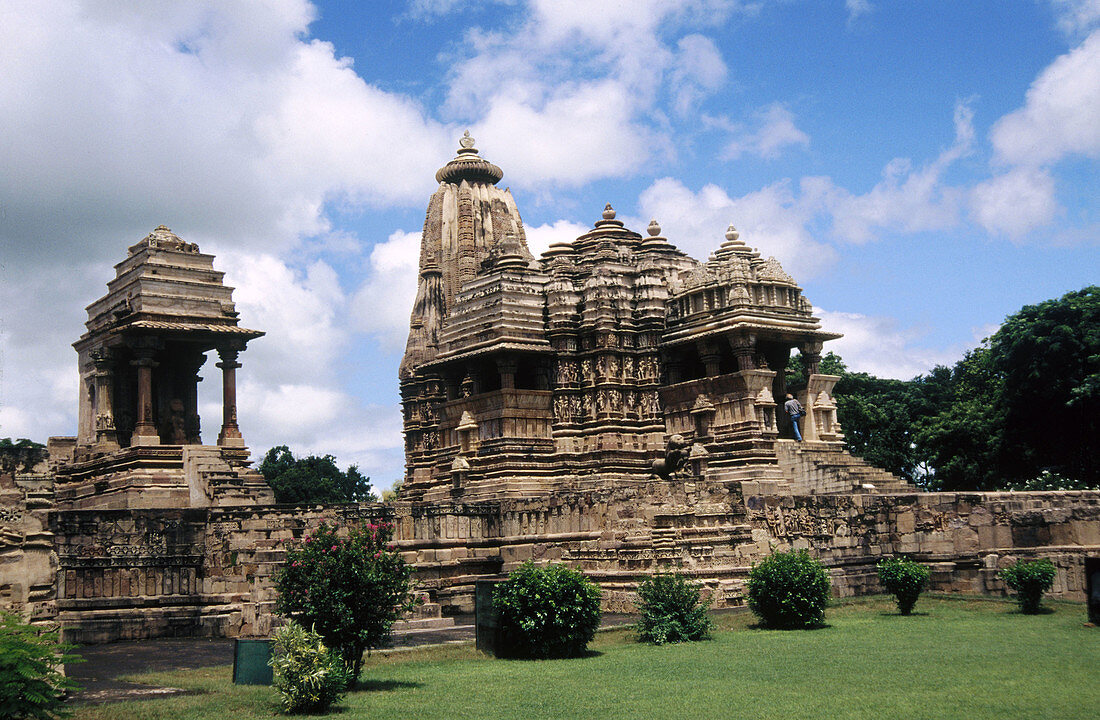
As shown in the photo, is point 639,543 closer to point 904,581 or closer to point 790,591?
point 790,591

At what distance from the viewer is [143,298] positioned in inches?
1170

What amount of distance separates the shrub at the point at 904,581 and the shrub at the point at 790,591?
2.01 m

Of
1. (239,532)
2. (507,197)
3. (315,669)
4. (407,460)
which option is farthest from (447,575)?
(507,197)

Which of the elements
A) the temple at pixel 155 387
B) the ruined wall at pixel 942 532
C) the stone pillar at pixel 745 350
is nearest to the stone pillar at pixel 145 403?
the temple at pixel 155 387

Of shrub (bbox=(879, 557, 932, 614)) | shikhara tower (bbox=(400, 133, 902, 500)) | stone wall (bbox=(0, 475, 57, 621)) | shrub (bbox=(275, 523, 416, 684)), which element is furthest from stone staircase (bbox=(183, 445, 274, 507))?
shrub (bbox=(879, 557, 932, 614))

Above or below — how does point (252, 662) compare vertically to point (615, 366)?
below

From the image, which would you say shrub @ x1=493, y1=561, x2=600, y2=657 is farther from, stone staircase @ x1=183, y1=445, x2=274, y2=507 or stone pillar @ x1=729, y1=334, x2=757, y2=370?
stone pillar @ x1=729, y1=334, x2=757, y2=370

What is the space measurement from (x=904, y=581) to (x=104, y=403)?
2180cm

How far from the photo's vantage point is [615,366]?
33.0 meters

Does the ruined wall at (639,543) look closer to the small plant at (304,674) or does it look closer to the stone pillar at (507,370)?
the stone pillar at (507,370)

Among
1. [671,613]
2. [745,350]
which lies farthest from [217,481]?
[671,613]

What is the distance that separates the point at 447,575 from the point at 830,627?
10816 mm

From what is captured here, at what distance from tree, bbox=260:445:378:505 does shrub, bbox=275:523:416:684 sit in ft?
153

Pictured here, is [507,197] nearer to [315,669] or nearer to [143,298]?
[143,298]
